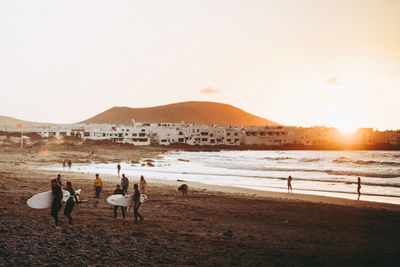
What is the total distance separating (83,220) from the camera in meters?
11.9

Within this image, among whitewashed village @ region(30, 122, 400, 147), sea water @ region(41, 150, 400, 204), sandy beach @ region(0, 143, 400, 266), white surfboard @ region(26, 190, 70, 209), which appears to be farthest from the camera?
whitewashed village @ region(30, 122, 400, 147)

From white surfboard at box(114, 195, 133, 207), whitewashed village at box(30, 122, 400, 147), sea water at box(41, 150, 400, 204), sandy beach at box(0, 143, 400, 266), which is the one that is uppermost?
whitewashed village at box(30, 122, 400, 147)

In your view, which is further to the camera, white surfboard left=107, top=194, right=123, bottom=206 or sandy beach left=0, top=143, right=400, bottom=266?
white surfboard left=107, top=194, right=123, bottom=206

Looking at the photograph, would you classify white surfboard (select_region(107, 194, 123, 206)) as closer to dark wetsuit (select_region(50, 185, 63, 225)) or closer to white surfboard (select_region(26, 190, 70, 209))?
dark wetsuit (select_region(50, 185, 63, 225))

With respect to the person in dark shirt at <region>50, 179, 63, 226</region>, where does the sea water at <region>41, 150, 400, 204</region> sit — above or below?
below

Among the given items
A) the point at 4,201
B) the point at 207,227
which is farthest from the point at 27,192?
the point at 207,227

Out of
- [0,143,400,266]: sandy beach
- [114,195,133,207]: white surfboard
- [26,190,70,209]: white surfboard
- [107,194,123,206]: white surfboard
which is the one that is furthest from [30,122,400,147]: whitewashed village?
[26,190,70,209]: white surfboard

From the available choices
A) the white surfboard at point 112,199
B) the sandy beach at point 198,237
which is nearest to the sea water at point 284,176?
the sandy beach at point 198,237

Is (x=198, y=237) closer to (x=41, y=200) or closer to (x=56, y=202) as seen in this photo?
(x=56, y=202)

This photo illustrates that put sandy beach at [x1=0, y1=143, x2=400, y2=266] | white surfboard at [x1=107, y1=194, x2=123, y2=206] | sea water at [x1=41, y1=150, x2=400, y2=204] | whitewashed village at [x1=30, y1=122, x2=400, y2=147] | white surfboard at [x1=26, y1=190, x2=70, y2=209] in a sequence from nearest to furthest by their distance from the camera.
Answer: sandy beach at [x1=0, y1=143, x2=400, y2=266] < white surfboard at [x1=26, y1=190, x2=70, y2=209] < white surfboard at [x1=107, y1=194, x2=123, y2=206] < sea water at [x1=41, y1=150, x2=400, y2=204] < whitewashed village at [x1=30, y1=122, x2=400, y2=147]

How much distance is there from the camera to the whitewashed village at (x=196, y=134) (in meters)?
146

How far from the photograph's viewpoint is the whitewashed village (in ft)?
478

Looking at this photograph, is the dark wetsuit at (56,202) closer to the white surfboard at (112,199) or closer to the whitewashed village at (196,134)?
the white surfboard at (112,199)

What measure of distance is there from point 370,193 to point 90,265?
2310 cm
